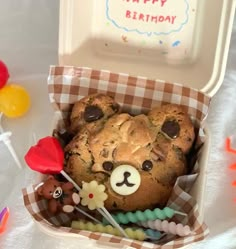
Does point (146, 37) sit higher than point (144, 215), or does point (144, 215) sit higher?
point (146, 37)

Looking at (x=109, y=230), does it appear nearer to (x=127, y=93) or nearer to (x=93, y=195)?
(x=93, y=195)

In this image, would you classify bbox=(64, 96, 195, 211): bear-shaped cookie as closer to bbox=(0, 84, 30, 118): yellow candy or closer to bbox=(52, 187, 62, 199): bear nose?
bbox=(52, 187, 62, 199): bear nose

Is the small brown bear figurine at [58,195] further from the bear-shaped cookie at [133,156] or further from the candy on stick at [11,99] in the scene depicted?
the candy on stick at [11,99]

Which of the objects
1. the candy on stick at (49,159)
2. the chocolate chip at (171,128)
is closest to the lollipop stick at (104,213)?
the candy on stick at (49,159)

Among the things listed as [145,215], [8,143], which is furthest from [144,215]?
[8,143]

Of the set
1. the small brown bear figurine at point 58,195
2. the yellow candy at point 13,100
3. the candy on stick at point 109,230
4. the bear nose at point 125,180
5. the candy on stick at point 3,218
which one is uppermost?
the yellow candy at point 13,100

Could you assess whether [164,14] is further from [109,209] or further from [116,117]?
[109,209]

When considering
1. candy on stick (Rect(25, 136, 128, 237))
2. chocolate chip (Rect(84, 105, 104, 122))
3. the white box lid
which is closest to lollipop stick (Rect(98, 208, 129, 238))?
candy on stick (Rect(25, 136, 128, 237))

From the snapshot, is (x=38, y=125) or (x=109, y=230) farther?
(x=38, y=125)
